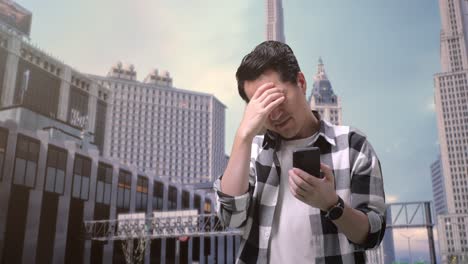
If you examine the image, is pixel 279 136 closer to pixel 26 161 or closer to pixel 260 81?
pixel 260 81

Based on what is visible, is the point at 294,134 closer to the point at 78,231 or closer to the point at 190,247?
the point at 78,231

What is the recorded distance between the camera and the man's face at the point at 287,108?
66.8 inches

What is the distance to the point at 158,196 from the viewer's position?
43719mm

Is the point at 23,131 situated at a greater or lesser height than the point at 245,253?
greater

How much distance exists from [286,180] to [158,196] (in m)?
43.3

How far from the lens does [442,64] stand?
140 m

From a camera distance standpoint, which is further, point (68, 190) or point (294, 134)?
point (68, 190)

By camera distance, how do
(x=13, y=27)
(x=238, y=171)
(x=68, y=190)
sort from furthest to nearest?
(x=13, y=27) < (x=68, y=190) < (x=238, y=171)

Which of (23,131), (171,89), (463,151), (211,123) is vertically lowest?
(23,131)

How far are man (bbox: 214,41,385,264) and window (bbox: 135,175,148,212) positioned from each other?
39630 mm

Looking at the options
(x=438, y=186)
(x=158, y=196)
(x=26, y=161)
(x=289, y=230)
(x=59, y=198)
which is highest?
(x=438, y=186)

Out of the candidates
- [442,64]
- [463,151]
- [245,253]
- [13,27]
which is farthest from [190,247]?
[442,64]

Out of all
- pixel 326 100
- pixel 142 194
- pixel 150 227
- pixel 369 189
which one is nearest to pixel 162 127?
pixel 326 100

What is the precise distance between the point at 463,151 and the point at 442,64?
3555 cm
